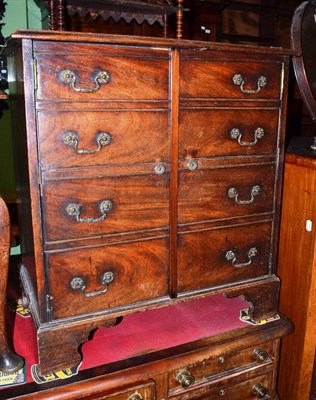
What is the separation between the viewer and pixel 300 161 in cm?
163

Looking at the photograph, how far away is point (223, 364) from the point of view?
1546 mm

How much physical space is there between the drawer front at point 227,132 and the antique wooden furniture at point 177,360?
0.69 meters

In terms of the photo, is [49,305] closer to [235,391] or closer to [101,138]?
[101,138]

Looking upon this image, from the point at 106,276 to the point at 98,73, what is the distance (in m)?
0.63

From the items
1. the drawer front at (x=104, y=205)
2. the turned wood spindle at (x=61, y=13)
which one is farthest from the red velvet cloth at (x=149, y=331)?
the turned wood spindle at (x=61, y=13)

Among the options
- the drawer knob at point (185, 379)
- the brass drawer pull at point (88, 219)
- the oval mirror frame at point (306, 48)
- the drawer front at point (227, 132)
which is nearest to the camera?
the brass drawer pull at point (88, 219)

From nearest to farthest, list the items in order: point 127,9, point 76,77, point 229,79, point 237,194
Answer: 1. point 76,77
2. point 229,79
3. point 237,194
4. point 127,9

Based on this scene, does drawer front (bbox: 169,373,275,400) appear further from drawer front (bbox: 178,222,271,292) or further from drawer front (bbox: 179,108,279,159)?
drawer front (bbox: 179,108,279,159)

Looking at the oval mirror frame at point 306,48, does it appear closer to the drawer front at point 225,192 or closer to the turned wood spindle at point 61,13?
the drawer front at point 225,192

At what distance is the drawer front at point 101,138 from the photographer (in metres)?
1.16

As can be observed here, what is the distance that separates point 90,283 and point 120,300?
13 centimetres

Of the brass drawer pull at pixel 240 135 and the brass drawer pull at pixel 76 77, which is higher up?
the brass drawer pull at pixel 76 77

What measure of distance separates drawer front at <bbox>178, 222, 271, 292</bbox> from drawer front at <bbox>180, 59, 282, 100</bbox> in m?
0.48

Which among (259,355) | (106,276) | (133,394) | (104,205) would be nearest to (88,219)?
(104,205)
